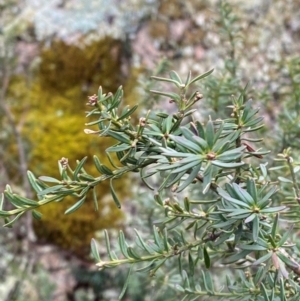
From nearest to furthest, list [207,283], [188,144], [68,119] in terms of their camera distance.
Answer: [188,144]
[207,283]
[68,119]

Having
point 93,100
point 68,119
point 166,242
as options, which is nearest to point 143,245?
point 166,242

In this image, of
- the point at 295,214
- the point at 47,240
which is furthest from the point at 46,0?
the point at 295,214

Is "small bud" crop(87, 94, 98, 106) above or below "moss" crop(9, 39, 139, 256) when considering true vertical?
above

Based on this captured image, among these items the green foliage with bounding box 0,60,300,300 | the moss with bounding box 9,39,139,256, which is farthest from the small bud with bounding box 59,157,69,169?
the moss with bounding box 9,39,139,256

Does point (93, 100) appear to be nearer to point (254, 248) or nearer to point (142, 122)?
point (142, 122)

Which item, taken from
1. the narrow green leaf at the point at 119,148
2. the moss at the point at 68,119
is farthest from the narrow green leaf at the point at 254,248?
the moss at the point at 68,119

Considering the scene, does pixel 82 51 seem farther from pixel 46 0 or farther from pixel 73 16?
pixel 46 0

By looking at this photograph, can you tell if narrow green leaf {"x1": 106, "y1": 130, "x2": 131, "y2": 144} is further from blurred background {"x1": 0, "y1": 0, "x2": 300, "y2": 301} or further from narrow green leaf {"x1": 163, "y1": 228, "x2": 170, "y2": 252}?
blurred background {"x1": 0, "y1": 0, "x2": 300, "y2": 301}

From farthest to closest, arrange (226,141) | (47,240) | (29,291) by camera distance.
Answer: (47,240) < (29,291) < (226,141)
